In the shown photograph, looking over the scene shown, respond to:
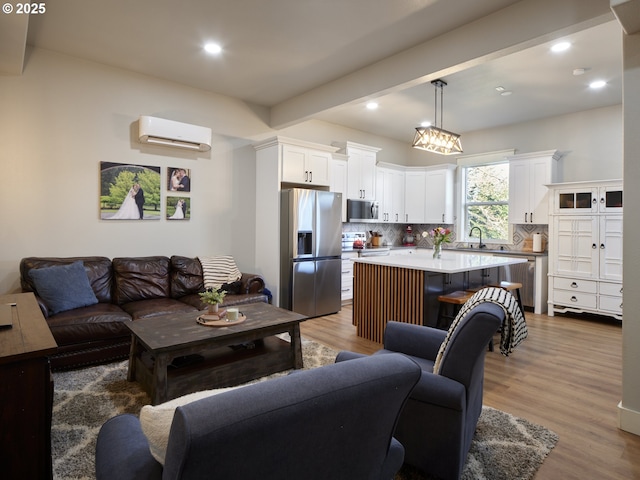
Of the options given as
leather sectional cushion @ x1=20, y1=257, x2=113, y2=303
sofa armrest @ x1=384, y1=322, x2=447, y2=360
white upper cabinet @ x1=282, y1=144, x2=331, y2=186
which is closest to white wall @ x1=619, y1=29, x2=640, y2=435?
sofa armrest @ x1=384, y1=322, x2=447, y2=360

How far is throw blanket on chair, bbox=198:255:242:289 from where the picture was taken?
14.9 ft

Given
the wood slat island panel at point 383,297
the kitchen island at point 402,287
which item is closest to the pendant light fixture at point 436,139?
the kitchen island at point 402,287

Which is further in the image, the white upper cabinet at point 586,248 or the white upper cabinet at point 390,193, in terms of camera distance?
the white upper cabinet at point 390,193

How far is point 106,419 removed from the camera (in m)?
2.42

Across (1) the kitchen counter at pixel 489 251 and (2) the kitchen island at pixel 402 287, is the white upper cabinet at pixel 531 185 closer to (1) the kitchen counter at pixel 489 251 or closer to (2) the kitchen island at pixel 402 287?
(1) the kitchen counter at pixel 489 251

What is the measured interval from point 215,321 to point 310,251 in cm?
238

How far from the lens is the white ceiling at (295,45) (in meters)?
3.04

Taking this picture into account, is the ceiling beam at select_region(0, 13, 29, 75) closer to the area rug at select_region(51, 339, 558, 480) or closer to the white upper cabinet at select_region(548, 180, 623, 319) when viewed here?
the area rug at select_region(51, 339, 558, 480)

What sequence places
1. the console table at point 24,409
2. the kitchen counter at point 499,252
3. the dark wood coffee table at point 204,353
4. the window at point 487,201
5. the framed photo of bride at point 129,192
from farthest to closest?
the window at point 487,201, the kitchen counter at point 499,252, the framed photo of bride at point 129,192, the dark wood coffee table at point 204,353, the console table at point 24,409

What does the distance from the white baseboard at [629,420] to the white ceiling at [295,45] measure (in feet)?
10.1

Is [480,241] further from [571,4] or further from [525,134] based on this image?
[571,4]

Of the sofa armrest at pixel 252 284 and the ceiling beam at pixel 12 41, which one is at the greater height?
the ceiling beam at pixel 12 41

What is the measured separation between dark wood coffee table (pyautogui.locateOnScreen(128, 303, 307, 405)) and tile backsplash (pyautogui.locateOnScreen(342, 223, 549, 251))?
12.1 feet

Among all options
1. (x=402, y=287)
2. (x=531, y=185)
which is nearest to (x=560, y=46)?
(x=531, y=185)
